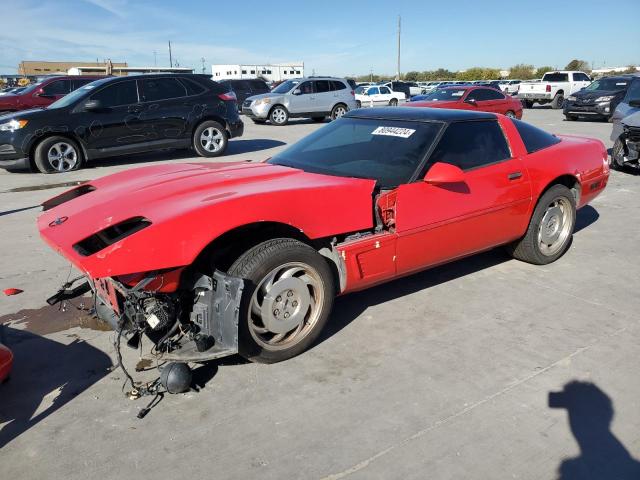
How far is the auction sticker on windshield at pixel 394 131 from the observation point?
395 cm

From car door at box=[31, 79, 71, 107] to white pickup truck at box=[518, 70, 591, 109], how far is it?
2063cm

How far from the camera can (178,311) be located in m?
2.84

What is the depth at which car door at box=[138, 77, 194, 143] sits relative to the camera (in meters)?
9.69

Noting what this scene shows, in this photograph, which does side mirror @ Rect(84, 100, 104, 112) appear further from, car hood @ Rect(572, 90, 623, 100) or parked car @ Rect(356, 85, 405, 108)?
parked car @ Rect(356, 85, 405, 108)

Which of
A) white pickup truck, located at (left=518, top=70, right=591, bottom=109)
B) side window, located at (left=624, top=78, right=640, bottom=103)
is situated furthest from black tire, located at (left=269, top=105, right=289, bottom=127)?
white pickup truck, located at (left=518, top=70, right=591, bottom=109)

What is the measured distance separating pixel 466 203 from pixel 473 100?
43.8 ft

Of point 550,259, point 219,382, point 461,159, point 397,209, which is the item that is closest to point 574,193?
point 550,259

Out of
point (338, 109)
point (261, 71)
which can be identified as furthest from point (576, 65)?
point (338, 109)

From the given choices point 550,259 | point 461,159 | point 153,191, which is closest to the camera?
point 153,191

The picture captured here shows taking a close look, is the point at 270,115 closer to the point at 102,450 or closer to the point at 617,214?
the point at 617,214

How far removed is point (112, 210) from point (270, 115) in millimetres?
15954

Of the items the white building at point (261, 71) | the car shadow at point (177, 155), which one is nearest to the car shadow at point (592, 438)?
the car shadow at point (177, 155)

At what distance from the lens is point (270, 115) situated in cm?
1827

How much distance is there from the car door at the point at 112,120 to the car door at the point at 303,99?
9.21 metres
